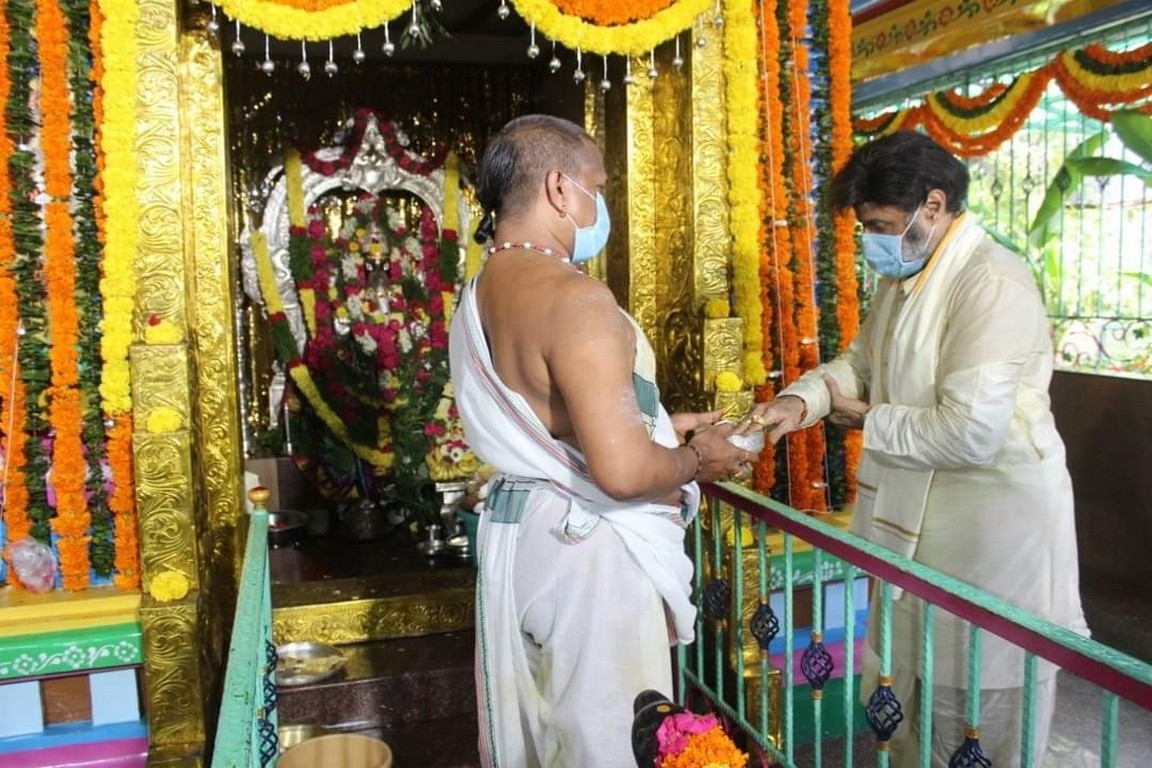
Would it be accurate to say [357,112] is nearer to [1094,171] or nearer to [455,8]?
[455,8]

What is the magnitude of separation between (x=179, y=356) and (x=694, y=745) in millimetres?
2726

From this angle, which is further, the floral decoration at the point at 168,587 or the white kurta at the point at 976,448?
the floral decoration at the point at 168,587

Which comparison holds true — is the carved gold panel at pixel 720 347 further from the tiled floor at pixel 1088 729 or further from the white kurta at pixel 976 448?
the tiled floor at pixel 1088 729

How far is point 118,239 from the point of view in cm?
361

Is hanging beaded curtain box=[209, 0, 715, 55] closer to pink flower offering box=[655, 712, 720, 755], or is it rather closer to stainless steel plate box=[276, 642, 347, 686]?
stainless steel plate box=[276, 642, 347, 686]

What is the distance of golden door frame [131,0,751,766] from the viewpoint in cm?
350

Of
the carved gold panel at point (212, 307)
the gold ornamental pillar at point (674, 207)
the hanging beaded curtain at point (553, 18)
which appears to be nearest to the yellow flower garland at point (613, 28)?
the hanging beaded curtain at point (553, 18)

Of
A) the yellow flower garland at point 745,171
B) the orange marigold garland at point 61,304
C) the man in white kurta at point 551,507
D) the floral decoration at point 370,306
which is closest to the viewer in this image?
the man in white kurta at point 551,507

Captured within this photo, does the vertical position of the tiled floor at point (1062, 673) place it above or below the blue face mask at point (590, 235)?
below

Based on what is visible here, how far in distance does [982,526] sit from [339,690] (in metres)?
2.48

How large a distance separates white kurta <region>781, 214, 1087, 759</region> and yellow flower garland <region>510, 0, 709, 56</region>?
1.61 m

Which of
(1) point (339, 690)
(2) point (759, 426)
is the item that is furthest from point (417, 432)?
(2) point (759, 426)

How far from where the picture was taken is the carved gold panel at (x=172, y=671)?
3.48 metres

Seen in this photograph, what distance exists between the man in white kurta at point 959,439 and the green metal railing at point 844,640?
142 mm
